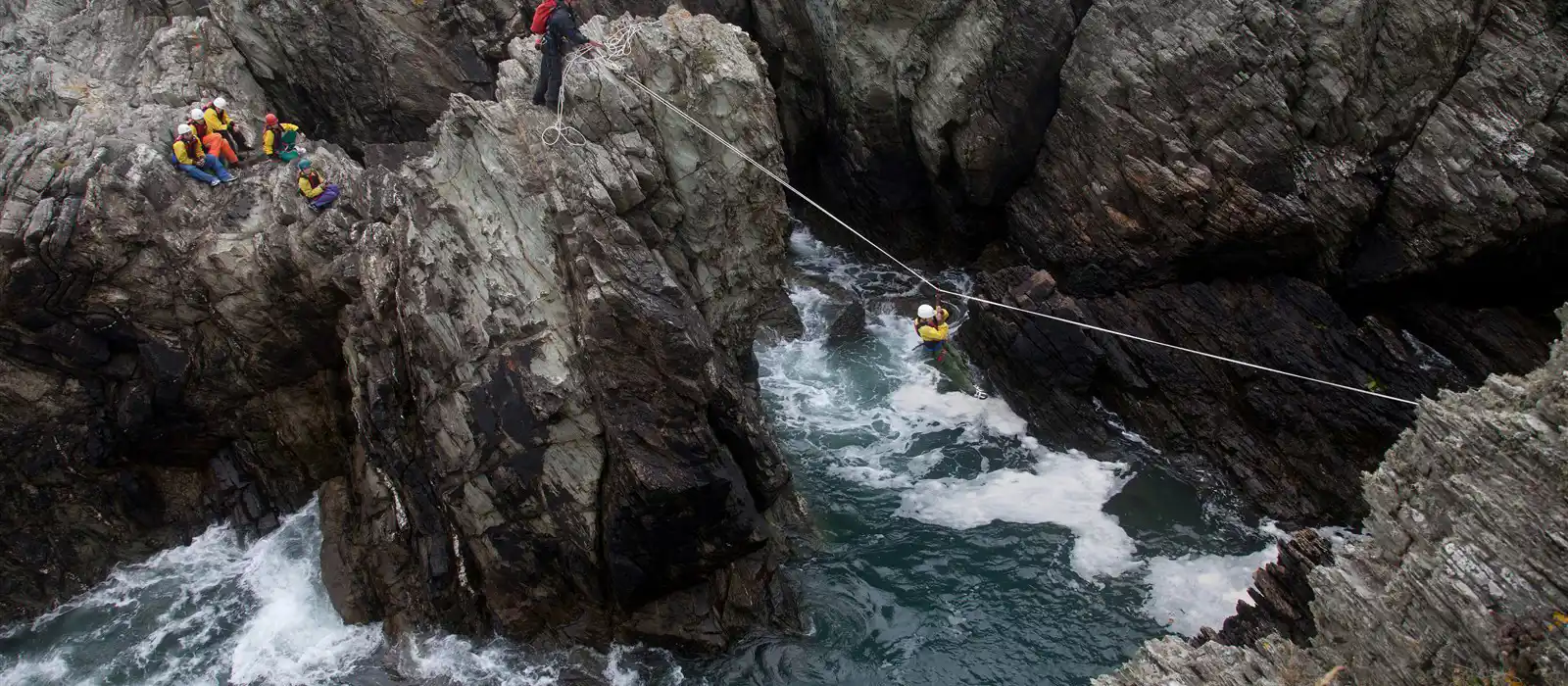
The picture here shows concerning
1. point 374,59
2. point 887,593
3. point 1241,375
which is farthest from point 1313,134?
point 374,59

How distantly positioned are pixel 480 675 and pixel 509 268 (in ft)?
26.0

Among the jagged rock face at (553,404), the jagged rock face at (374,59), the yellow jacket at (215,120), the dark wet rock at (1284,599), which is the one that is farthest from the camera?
the jagged rock face at (374,59)

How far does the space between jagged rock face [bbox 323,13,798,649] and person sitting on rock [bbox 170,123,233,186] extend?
185 inches

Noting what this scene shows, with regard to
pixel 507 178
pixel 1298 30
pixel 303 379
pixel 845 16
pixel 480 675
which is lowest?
pixel 480 675

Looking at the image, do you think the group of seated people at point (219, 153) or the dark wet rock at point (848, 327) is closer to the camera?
the group of seated people at point (219, 153)

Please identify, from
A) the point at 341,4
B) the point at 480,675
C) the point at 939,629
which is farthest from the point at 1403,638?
the point at 341,4

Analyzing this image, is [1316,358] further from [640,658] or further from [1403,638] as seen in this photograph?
[640,658]

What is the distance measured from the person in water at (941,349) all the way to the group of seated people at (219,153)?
48.0ft

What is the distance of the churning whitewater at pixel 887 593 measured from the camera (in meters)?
18.3

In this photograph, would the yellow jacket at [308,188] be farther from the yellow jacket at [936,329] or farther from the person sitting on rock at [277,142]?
the yellow jacket at [936,329]

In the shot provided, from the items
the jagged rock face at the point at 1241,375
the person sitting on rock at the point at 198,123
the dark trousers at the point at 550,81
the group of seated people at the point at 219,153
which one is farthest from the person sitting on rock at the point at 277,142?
the jagged rock face at the point at 1241,375

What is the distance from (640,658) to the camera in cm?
1845

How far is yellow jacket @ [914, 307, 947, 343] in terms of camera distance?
25.2 m

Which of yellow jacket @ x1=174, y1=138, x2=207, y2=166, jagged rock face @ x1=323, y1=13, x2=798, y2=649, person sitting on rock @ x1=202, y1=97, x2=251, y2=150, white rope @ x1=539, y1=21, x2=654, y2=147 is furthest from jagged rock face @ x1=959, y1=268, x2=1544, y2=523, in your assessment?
yellow jacket @ x1=174, y1=138, x2=207, y2=166
